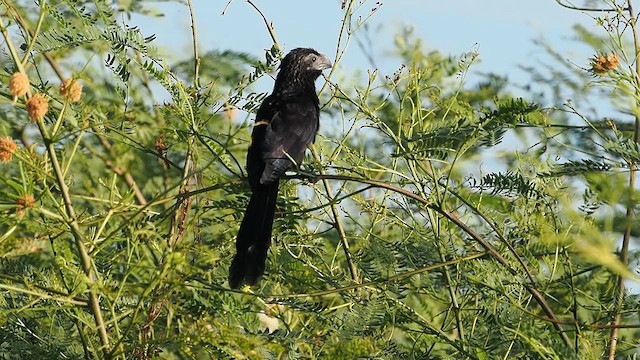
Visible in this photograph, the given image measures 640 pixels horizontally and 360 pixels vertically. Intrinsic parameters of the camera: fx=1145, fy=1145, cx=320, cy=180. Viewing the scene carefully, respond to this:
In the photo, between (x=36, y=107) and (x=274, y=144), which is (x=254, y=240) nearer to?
(x=274, y=144)

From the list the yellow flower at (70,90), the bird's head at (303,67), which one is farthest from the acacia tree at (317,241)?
the bird's head at (303,67)

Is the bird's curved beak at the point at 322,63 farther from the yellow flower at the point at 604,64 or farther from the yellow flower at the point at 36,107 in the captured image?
the yellow flower at the point at 36,107

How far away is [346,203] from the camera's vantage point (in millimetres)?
3744

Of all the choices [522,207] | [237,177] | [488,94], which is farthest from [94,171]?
[522,207]

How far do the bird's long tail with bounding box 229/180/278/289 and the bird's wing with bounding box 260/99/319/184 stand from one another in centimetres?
23

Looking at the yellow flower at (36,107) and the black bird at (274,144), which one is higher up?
the black bird at (274,144)

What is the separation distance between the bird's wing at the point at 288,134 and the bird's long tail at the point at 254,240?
227 mm

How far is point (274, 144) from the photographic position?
3.70m

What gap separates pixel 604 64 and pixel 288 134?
1359 millimetres

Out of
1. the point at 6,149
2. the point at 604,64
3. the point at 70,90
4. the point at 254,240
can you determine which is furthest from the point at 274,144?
the point at 6,149

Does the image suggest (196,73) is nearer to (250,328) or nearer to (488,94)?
(250,328)

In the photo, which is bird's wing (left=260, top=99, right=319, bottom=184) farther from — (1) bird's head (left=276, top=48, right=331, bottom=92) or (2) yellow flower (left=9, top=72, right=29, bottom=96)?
(2) yellow flower (left=9, top=72, right=29, bottom=96)

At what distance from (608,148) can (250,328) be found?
962 mm

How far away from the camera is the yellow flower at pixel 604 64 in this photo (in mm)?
2635
